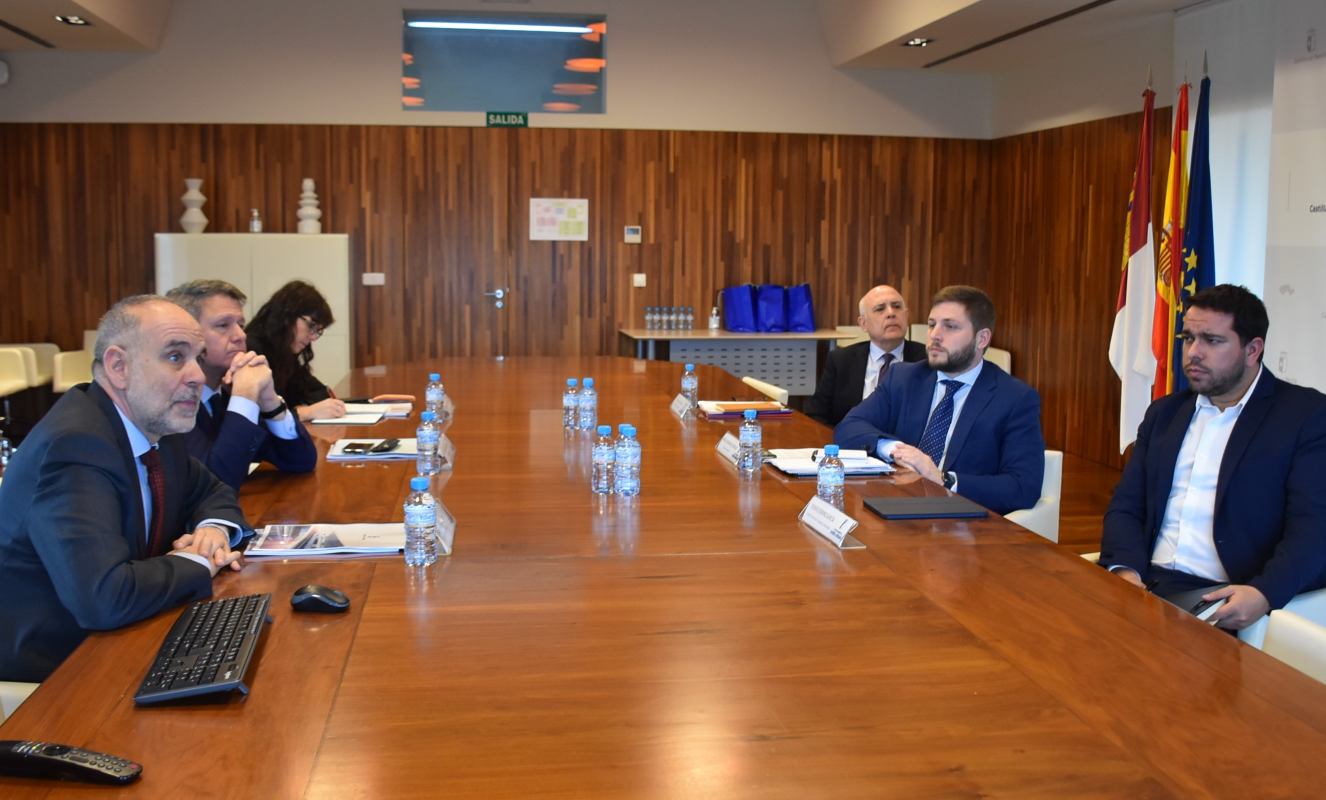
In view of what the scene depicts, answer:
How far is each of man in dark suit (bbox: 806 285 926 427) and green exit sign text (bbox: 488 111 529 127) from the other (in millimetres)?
4595

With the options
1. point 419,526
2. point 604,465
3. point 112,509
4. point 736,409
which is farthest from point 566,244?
point 112,509

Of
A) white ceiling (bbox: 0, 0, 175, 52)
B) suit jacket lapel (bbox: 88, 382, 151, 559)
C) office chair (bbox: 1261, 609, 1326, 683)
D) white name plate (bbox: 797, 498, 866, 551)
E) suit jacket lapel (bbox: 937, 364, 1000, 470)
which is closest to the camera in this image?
office chair (bbox: 1261, 609, 1326, 683)

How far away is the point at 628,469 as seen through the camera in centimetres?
327

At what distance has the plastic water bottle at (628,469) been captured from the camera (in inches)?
128

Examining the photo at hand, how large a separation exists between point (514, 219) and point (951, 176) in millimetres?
3689

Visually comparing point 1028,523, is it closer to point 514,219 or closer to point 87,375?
point 514,219

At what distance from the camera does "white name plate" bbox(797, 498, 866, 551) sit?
271 centimetres

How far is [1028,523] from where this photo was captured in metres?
3.78

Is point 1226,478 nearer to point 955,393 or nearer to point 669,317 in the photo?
point 955,393

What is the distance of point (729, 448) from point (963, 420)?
0.85m

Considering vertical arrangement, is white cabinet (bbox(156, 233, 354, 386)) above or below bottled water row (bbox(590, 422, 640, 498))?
above

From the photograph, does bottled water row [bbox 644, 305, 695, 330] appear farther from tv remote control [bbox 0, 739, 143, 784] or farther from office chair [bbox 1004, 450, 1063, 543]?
tv remote control [bbox 0, 739, 143, 784]

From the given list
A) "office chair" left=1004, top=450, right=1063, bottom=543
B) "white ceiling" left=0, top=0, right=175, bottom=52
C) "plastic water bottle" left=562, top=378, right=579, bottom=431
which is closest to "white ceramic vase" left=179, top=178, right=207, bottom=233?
"white ceiling" left=0, top=0, right=175, bottom=52

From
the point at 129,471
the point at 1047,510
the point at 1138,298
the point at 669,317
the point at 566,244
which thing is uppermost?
the point at 566,244
